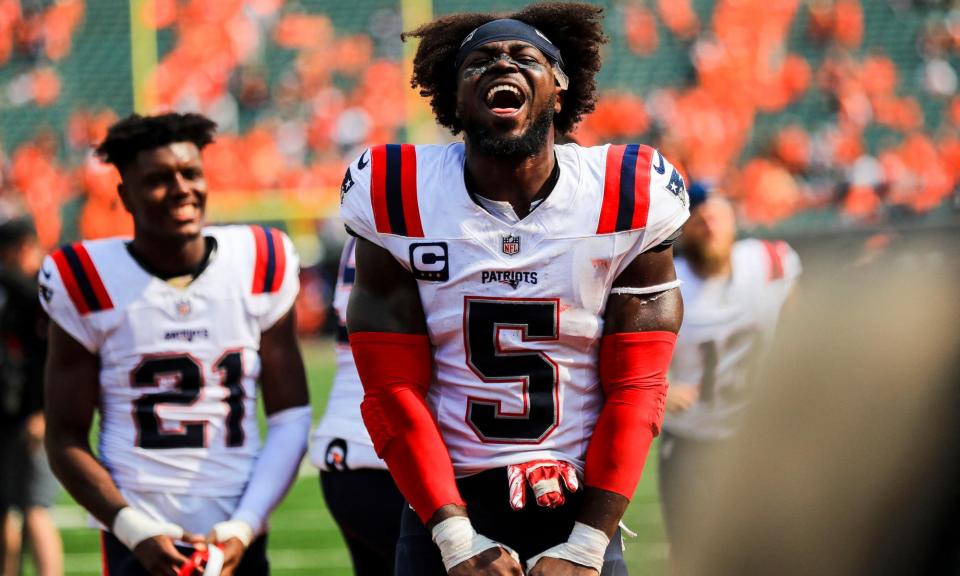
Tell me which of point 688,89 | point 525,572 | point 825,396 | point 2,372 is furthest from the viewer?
point 688,89

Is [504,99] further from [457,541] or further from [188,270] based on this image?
[188,270]

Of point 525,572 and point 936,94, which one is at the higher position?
point 936,94

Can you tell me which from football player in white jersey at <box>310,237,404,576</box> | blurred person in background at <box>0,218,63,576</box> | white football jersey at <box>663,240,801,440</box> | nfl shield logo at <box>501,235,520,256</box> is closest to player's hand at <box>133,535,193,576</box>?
football player in white jersey at <box>310,237,404,576</box>

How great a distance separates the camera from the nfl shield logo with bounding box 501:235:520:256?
2770 mm

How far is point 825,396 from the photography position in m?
1.68

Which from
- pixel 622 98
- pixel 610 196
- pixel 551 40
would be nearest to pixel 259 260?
pixel 551 40

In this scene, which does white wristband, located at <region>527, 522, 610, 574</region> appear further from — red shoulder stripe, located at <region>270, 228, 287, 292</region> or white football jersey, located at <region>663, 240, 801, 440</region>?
white football jersey, located at <region>663, 240, 801, 440</region>

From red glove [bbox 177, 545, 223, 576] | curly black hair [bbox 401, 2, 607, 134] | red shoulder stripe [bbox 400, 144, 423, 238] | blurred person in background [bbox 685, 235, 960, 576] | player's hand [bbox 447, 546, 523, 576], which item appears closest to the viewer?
blurred person in background [bbox 685, 235, 960, 576]

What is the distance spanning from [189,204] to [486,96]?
Result: 1.36 meters

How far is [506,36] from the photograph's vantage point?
9.31 feet

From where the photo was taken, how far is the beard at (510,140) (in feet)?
9.14

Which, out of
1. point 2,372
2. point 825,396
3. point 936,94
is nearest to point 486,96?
point 825,396

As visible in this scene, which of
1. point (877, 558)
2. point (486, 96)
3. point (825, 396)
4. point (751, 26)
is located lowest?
point (877, 558)

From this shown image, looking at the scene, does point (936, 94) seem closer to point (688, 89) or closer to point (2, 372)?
point (688, 89)
